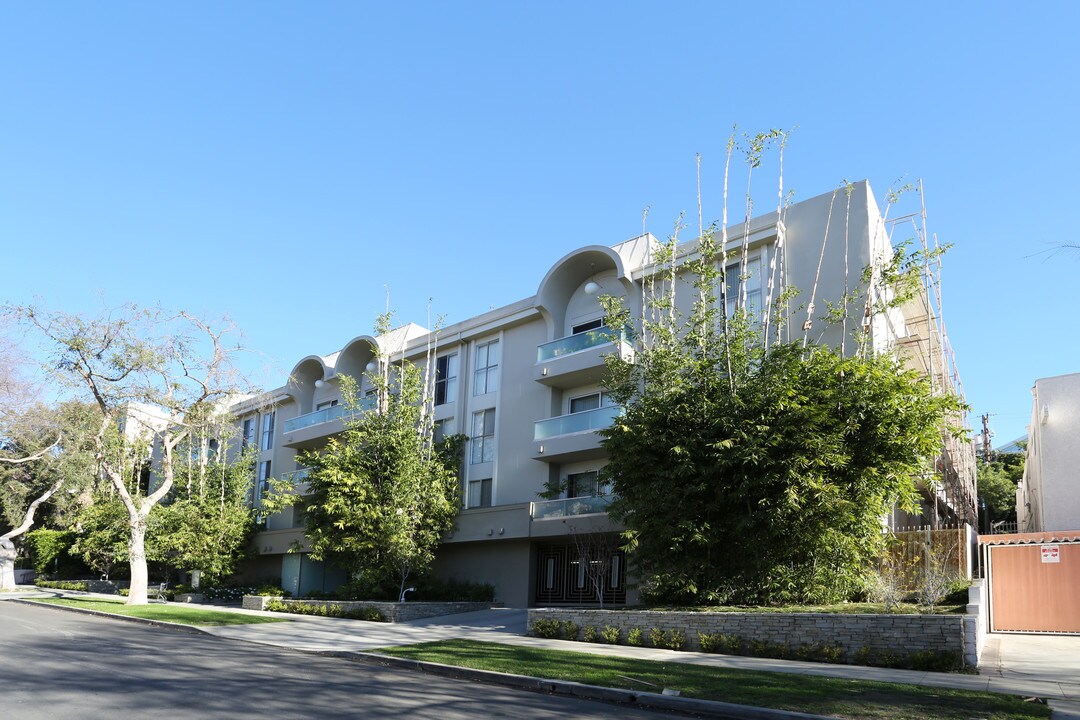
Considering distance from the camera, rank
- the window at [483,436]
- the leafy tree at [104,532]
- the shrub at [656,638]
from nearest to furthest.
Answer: the shrub at [656,638] → the window at [483,436] → the leafy tree at [104,532]

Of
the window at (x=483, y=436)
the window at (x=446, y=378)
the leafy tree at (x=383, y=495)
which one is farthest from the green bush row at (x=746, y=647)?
the window at (x=446, y=378)

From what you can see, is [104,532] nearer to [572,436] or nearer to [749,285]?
[572,436]

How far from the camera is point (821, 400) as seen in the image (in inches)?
703

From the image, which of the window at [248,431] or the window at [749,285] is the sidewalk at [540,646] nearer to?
the window at [749,285]

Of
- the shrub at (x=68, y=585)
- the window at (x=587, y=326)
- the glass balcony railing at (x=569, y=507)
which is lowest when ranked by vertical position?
the shrub at (x=68, y=585)

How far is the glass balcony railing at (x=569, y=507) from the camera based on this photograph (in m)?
24.6

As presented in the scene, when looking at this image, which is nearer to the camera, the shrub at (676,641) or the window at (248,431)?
the shrub at (676,641)

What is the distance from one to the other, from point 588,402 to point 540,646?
12508 millimetres

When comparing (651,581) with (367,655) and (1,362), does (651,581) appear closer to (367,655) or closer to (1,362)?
(367,655)

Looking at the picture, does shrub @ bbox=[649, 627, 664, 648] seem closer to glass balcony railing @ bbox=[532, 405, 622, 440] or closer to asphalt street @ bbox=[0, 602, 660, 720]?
asphalt street @ bbox=[0, 602, 660, 720]

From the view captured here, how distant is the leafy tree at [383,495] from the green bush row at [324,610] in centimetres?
133

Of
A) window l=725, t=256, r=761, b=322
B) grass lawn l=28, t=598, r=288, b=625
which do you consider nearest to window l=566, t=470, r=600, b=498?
window l=725, t=256, r=761, b=322

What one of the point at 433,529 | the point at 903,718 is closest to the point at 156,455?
the point at 433,529

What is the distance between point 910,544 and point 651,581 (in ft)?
19.7
